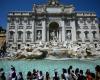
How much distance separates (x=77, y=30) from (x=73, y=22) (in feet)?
5.65

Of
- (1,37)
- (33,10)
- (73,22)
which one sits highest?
(33,10)

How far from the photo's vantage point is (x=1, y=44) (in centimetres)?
3459

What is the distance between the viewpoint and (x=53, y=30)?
116 feet

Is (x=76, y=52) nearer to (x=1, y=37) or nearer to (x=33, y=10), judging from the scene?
(x=33, y=10)

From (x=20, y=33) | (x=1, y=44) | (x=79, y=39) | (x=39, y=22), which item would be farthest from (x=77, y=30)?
(x=1, y=44)

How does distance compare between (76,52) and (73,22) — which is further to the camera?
(73,22)

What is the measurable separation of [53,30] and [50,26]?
0.91 m

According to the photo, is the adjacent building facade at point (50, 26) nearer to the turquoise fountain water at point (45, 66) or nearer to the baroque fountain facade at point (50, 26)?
the baroque fountain facade at point (50, 26)

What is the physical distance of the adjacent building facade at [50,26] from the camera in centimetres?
3450

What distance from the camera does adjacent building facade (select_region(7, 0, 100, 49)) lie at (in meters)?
34.5

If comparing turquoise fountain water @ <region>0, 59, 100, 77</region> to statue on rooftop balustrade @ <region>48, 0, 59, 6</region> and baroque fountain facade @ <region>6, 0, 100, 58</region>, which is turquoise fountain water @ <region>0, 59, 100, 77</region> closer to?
baroque fountain facade @ <region>6, 0, 100, 58</region>

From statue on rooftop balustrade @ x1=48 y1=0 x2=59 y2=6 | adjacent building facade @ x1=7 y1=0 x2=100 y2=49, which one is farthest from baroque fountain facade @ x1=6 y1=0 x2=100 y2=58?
statue on rooftop balustrade @ x1=48 y1=0 x2=59 y2=6

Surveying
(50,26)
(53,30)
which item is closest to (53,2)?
(50,26)

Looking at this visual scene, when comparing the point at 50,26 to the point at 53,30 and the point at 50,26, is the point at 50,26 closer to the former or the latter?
the point at 50,26
